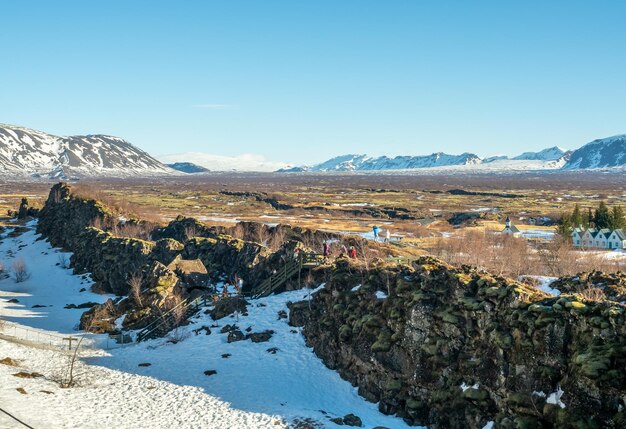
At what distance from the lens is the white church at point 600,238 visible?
10462 centimetres

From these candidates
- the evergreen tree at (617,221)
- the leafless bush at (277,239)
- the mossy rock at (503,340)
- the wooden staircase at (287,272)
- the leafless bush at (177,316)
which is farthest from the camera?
the evergreen tree at (617,221)

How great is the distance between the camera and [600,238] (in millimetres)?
106500

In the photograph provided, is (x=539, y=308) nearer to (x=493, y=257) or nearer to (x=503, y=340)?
(x=503, y=340)

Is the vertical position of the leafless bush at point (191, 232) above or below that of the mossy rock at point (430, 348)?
above

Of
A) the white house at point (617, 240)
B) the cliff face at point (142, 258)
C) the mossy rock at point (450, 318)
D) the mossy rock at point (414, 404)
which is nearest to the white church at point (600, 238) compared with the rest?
the white house at point (617, 240)

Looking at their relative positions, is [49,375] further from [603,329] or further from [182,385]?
[603,329]

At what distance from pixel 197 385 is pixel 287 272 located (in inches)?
644

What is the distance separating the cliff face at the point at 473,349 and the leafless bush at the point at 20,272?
49749 millimetres

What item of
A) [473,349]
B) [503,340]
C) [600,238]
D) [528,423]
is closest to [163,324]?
[473,349]

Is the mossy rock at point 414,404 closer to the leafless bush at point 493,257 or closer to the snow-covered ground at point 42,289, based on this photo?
the leafless bush at point 493,257

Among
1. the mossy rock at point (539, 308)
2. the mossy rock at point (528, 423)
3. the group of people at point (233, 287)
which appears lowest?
the group of people at point (233, 287)

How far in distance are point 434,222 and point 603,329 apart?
135m

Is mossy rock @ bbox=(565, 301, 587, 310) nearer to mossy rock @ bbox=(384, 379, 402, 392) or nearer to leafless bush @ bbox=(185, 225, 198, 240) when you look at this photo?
mossy rock @ bbox=(384, 379, 402, 392)

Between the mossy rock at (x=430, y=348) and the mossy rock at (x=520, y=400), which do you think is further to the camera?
the mossy rock at (x=430, y=348)
